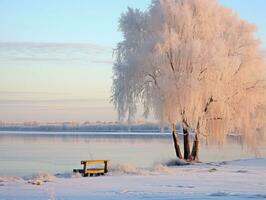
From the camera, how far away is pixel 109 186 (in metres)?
17.1

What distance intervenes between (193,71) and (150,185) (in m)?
12.8

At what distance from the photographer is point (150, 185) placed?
17.4 m

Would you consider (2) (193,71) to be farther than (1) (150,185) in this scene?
Yes

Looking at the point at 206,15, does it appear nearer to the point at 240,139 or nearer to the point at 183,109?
the point at 183,109

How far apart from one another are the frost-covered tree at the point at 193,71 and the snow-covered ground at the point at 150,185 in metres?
5.70

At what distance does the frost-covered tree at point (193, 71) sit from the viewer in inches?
1141

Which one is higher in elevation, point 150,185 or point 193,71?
point 193,71

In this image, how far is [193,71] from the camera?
29.1 metres

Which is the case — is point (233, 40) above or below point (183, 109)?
above

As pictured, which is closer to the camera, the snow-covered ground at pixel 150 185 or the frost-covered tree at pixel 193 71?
the snow-covered ground at pixel 150 185

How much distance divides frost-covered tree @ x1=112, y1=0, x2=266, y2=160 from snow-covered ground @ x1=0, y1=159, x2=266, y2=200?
5.70m

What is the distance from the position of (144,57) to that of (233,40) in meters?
5.44

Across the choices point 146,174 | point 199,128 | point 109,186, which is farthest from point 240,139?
point 109,186

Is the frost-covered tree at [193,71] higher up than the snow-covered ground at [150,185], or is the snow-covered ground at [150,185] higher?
the frost-covered tree at [193,71]
